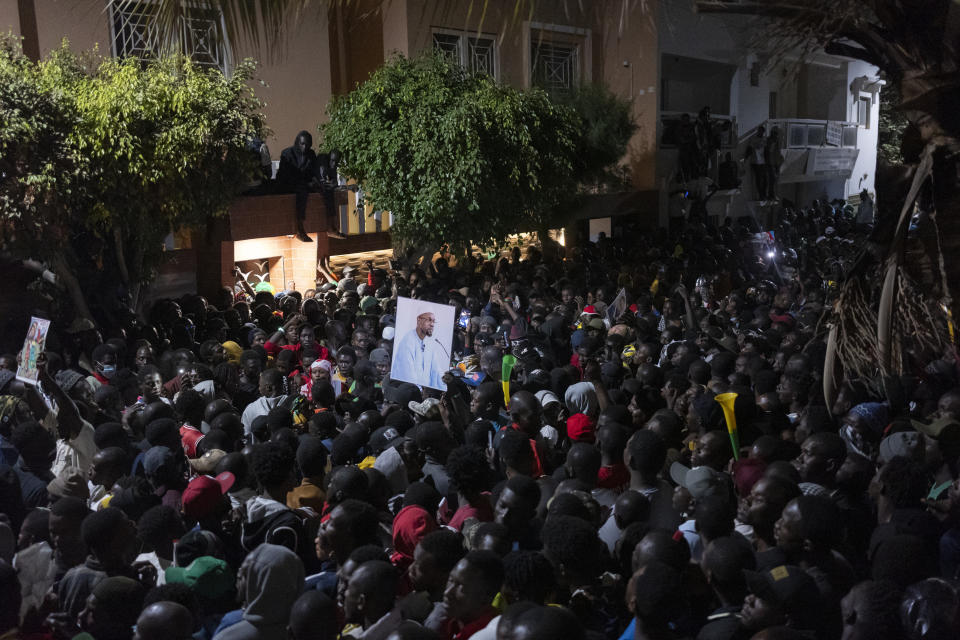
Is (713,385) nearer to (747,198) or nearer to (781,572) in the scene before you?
(781,572)

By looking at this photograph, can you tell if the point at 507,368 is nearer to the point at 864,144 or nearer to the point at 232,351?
the point at 232,351

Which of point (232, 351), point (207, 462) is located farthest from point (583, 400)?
point (232, 351)

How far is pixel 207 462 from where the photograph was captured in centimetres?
529

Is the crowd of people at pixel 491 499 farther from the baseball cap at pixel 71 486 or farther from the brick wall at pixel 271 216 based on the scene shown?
the brick wall at pixel 271 216

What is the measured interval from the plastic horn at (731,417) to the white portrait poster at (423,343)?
2387 mm

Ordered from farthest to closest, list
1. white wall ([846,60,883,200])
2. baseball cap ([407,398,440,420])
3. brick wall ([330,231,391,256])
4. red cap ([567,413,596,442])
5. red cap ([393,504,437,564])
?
white wall ([846,60,883,200]) → brick wall ([330,231,391,256]) → baseball cap ([407,398,440,420]) → red cap ([567,413,596,442]) → red cap ([393,504,437,564])

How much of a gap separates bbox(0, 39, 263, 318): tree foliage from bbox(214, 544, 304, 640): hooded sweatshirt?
7.27 metres

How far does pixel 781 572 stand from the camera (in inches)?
137

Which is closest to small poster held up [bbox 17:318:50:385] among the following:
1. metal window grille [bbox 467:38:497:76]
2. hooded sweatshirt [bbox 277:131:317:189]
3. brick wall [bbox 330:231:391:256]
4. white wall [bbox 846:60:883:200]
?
hooded sweatshirt [bbox 277:131:317:189]

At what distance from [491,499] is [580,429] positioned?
1.37 metres

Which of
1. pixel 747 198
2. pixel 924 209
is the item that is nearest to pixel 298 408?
pixel 924 209

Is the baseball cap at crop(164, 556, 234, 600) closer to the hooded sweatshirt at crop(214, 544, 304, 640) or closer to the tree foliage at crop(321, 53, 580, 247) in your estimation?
the hooded sweatshirt at crop(214, 544, 304, 640)

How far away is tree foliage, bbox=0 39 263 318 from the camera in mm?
9703

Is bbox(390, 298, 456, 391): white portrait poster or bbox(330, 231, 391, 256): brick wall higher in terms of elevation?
bbox(330, 231, 391, 256): brick wall
